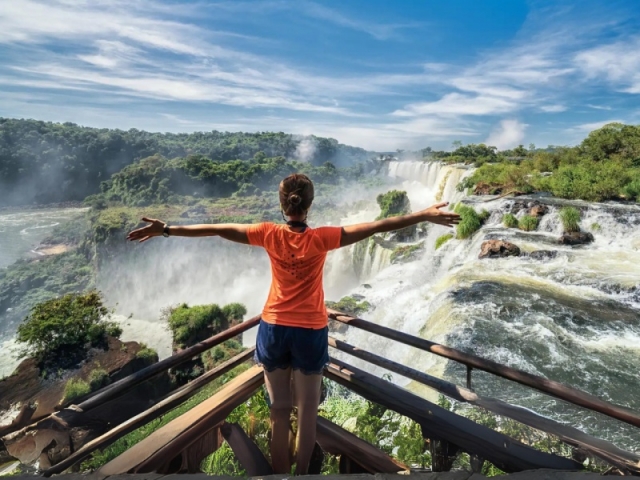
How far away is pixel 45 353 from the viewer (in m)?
17.0

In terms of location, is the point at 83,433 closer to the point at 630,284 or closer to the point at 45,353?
the point at 630,284

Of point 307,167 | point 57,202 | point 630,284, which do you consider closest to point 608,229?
point 630,284

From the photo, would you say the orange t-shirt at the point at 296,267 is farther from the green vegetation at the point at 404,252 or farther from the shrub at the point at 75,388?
the shrub at the point at 75,388

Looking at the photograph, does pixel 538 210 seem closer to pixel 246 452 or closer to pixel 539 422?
pixel 539 422

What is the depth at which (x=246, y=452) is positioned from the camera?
Result: 1907mm

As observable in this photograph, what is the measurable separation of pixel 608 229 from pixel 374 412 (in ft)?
38.3

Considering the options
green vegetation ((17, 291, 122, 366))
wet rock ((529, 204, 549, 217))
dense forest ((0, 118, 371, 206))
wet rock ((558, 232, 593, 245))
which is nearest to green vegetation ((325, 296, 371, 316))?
wet rock ((558, 232, 593, 245))

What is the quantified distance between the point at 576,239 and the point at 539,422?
11738 mm

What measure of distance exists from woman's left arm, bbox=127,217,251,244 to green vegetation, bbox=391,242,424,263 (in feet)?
47.9

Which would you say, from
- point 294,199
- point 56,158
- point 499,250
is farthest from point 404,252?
point 56,158

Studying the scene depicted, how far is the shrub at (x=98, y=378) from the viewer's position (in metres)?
15.0

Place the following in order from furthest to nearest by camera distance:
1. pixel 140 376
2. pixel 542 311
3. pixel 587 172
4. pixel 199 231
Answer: pixel 587 172 < pixel 542 311 < pixel 199 231 < pixel 140 376

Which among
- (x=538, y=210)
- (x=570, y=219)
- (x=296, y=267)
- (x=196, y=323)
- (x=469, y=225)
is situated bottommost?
(x=196, y=323)

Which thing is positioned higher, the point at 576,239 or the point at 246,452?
the point at 246,452
